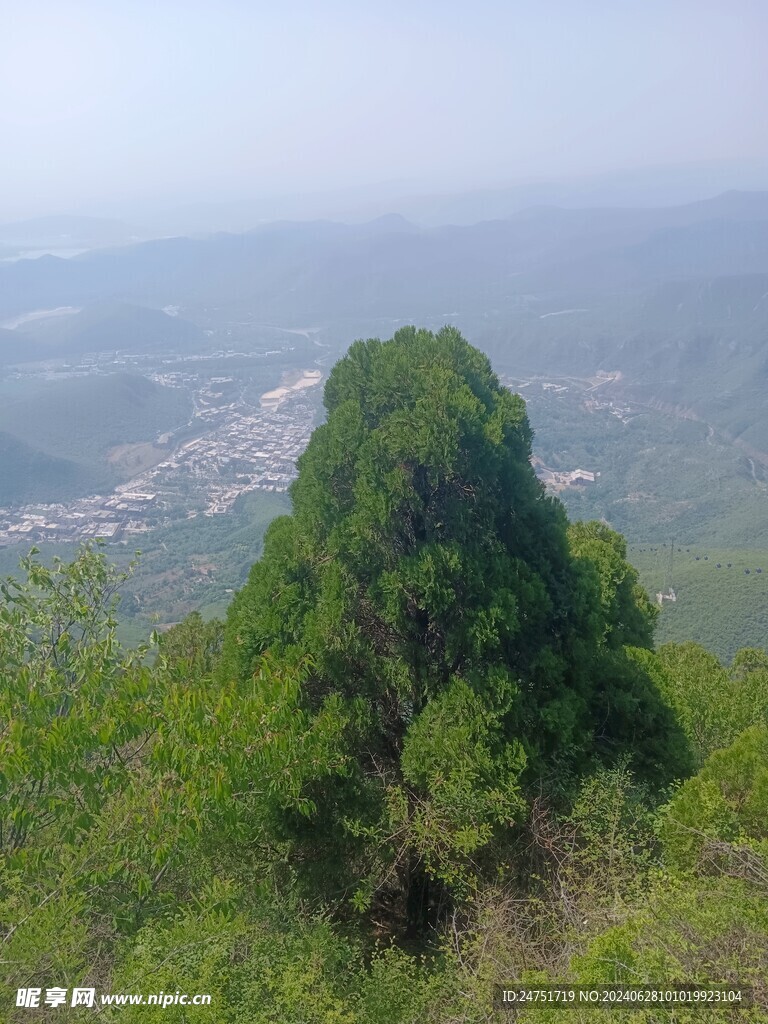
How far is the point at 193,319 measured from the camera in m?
177

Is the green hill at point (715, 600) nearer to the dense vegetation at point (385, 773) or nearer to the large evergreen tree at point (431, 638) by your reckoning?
the large evergreen tree at point (431, 638)

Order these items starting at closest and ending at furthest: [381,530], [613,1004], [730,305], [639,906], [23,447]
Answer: [613,1004]
[639,906]
[381,530]
[23,447]
[730,305]

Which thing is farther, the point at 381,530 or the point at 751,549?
the point at 751,549

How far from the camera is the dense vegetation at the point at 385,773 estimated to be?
4.37m

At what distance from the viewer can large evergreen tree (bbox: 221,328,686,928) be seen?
6.47 metres

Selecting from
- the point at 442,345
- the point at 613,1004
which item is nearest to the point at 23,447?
the point at 442,345

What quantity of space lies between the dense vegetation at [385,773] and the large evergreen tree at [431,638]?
0.10 feet

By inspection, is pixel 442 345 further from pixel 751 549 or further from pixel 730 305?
pixel 730 305

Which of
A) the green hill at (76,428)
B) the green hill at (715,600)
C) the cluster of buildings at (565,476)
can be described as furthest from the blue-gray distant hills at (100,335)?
the green hill at (715,600)

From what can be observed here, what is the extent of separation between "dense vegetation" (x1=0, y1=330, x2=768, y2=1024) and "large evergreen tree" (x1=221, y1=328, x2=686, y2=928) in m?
0.03

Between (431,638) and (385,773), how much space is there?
1399mm

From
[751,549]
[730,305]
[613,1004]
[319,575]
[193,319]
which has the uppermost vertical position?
[193,319]

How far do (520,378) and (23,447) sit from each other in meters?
87.2

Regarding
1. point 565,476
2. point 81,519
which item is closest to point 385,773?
point 81,519
